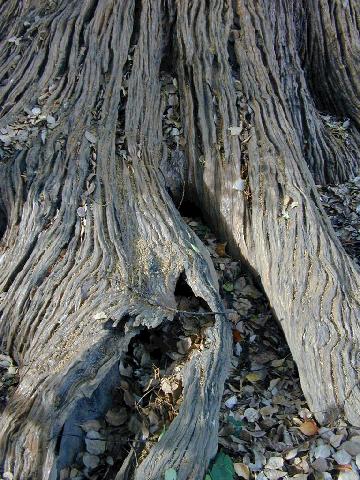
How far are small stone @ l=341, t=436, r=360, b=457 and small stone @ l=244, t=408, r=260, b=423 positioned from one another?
49 cm

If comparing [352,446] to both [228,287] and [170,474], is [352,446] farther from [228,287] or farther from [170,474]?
[228,287]

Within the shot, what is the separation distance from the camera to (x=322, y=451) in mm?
2926

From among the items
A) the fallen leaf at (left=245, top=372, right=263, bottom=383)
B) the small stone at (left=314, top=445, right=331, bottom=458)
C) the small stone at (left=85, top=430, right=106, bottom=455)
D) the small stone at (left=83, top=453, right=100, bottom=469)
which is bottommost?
the small stone at (left=83, top=453, right=100, bottom=469)

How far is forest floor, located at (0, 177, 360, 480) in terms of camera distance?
9.43 ft

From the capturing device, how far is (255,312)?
377 cm

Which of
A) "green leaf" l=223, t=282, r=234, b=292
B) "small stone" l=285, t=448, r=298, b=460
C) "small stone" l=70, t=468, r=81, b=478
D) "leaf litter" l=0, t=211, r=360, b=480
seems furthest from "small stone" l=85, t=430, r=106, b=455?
"green leaf" l=223, t=282, r=234, b=292

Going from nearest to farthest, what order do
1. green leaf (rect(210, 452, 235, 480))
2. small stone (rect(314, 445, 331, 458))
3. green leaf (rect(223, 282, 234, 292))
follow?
1. green leaf (rect(210, 452, 235, 480))
2. small stone (rect(314, 445, 331, 458))
3. green leaf (rect(223, 282, 234, 292))

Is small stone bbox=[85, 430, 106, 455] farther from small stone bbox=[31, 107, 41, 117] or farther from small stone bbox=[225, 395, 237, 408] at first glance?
small stone bbox=[31, 107, 41, 117]

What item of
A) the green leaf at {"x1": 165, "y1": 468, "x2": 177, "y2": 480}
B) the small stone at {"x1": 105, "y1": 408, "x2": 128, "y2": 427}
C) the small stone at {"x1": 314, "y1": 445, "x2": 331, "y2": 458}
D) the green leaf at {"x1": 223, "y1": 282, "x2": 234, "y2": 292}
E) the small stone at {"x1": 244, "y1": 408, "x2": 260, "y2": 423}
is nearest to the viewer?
the green leaf at {"x1": 165, "y1": 468, "x2": 177, "y2": 480}

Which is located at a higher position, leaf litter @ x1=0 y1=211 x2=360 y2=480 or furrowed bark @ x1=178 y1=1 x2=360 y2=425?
furrowed bark @ x1=178 y1=1 x2=360 y2=425

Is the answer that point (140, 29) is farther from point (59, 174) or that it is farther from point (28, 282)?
point (28, 282)

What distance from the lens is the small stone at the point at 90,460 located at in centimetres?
286

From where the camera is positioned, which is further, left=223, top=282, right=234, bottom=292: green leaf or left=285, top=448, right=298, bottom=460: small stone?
left=223, top=282, right=234, bottom=292: green leaf

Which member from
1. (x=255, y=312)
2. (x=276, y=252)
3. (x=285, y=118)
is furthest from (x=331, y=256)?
(x=285, y=118)
